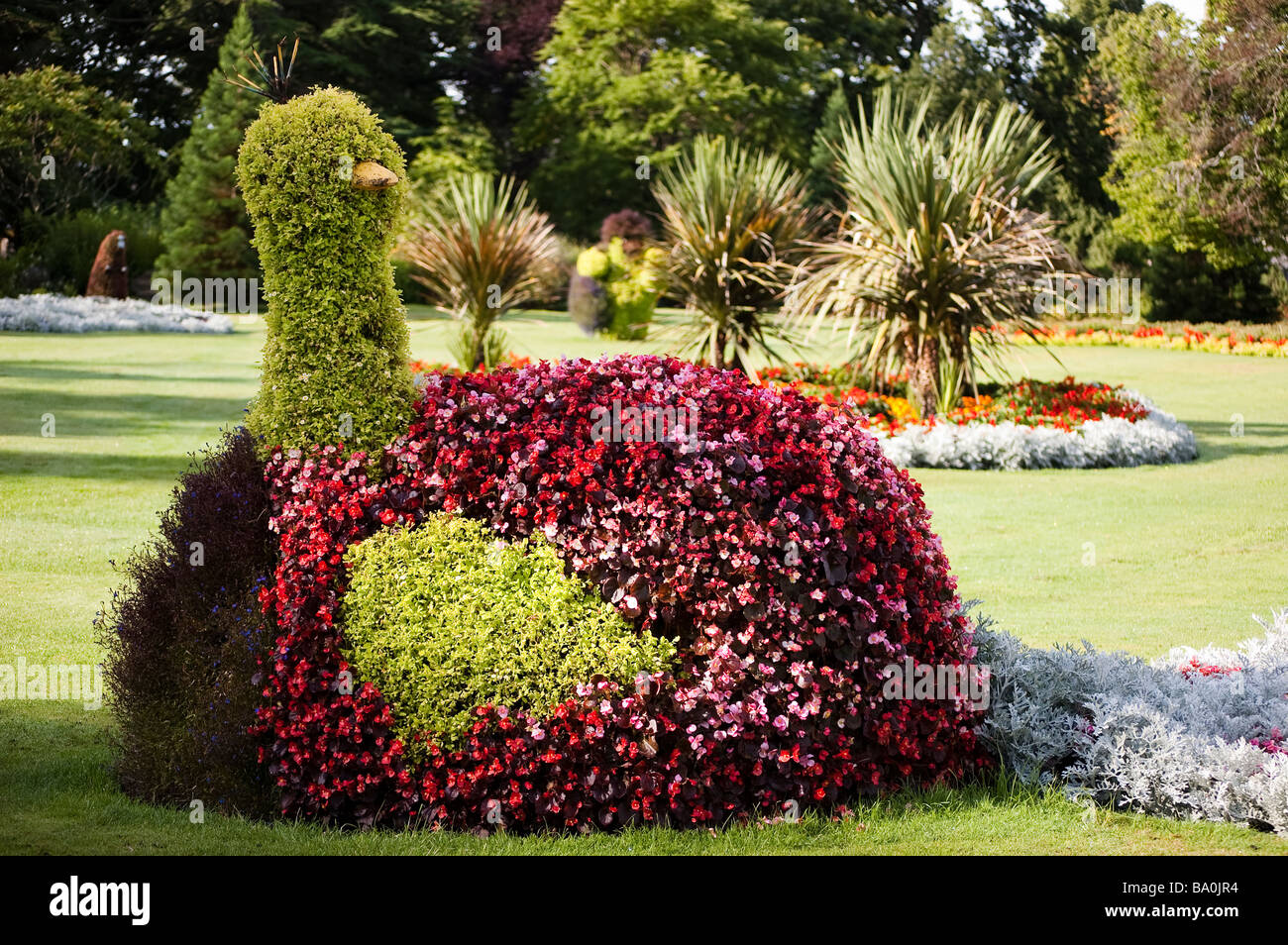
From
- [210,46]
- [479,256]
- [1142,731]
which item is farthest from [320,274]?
[210,46]

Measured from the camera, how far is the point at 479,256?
45.5ft

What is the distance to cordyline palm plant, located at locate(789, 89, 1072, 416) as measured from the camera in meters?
12.6

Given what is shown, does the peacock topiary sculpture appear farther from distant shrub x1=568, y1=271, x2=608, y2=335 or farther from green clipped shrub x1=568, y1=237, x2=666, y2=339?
distant shrub x1=568, y1=271, x2=608, y2=335

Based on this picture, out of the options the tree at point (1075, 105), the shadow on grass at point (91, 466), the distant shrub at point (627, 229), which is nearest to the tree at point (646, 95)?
the tree at point (1075, 105)

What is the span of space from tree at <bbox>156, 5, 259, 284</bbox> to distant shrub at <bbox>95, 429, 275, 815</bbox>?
24820mm

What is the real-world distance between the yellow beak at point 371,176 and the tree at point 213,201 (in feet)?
81.8

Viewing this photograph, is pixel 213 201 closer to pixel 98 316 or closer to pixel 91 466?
pixel 98 316

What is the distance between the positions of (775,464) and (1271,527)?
7.40 m

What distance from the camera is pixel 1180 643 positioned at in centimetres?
677

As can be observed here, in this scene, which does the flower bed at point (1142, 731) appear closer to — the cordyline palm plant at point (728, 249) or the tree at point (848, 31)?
the cordyline palm plant at point (728, 249)

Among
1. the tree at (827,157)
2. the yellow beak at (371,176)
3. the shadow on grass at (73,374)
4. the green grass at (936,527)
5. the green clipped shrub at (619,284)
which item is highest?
the tree at (827,157)

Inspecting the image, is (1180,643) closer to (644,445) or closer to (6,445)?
(644,445)

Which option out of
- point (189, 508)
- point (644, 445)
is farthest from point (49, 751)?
point (644, 445)

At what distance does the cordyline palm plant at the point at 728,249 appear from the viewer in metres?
13.3
